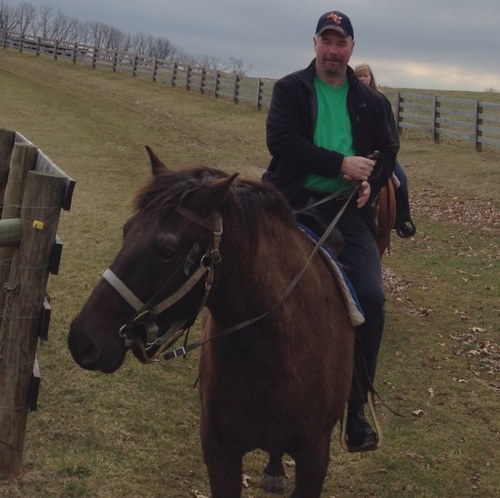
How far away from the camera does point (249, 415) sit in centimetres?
307

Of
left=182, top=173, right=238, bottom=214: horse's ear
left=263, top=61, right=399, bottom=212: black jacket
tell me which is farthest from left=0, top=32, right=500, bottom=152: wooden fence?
left=182, top=173, right=238, bottom=214: horse's ear

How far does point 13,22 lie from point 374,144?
127 m

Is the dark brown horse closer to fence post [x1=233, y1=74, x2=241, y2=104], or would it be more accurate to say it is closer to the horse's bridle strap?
the horse's bridle strap

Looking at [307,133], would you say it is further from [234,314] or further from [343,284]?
[234,314]

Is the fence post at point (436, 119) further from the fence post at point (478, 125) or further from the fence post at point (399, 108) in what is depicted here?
the fence post at point (478, 125)

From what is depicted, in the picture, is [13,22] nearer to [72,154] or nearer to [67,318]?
[72,154]

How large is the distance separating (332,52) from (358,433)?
7.45 ft

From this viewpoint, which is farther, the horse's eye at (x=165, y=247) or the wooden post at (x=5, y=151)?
the wooden post at (x=5, y=151)

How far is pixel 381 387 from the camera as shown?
6.43 m

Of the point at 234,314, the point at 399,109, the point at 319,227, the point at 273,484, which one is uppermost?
the point at 399,109

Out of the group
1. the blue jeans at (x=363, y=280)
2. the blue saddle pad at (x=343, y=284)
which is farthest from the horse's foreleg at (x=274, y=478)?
the blue saddle pad at (x=343, y=284)

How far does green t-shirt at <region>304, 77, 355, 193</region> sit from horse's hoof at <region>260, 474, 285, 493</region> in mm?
2003

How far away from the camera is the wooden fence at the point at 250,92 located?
20844mm

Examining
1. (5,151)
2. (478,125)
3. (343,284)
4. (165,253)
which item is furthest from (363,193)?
(478,125)
